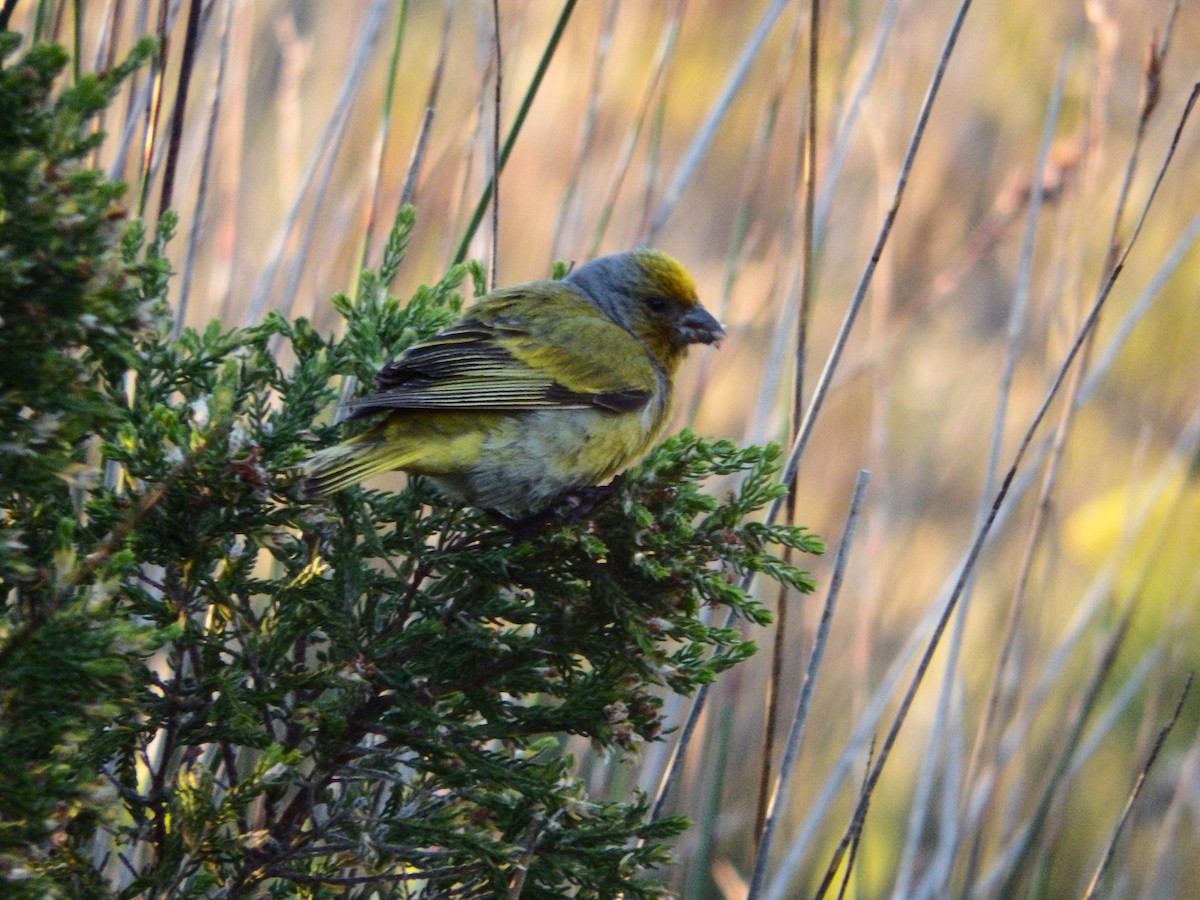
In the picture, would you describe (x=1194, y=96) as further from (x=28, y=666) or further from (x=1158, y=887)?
(x=1158, y=887)

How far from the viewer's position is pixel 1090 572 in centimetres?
457

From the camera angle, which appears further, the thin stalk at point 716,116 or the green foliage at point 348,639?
the thin stalk at point 716,116

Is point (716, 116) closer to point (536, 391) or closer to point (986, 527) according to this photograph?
point (536, 391)

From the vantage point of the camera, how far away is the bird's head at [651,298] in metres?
3.35

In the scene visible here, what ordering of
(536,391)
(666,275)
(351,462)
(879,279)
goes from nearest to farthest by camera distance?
1. (351,462)
2. (536,391)
3. (666,275)
4. (879,279)

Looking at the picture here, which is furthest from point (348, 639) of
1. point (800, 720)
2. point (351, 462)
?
point (800, 720)

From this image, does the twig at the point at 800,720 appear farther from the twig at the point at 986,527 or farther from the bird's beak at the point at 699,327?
the bird's beak at the point at 699,327

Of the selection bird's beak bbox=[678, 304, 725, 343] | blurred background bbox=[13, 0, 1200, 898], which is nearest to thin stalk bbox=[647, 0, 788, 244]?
blurred background bbox=[13, 0, 1200, 898]

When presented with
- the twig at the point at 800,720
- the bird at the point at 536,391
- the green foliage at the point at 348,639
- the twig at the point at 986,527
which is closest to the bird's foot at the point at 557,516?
the green foliage at the point at 348,639

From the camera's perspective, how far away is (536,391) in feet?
9.60

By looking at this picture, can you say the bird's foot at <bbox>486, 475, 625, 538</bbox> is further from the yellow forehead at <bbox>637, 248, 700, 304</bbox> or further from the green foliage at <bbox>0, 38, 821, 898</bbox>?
the yellow forehead at <bbox>637, 248, 700, 304</bbox>

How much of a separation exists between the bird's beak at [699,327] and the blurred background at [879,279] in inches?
4.9

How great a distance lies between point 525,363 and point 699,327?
Answer: 2.02 feet

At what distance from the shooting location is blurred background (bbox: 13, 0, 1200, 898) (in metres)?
3.12
